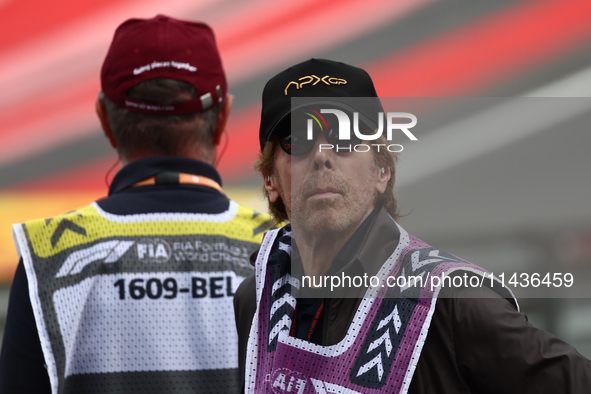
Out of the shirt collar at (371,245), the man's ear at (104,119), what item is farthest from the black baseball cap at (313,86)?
the man's ear at (104,119)

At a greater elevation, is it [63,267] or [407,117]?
[407,117]

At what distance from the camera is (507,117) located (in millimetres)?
1308

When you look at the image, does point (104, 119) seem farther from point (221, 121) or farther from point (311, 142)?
point (311, 142)

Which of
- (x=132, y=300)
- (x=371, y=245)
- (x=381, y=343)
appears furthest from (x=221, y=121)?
(x=381, y=343)

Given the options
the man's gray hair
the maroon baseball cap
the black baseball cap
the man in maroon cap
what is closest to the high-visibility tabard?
the man in maroon cap

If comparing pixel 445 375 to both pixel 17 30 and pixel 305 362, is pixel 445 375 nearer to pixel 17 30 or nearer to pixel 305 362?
pixel 305 362

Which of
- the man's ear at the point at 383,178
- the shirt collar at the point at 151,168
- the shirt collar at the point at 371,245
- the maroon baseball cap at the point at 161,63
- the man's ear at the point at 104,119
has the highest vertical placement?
the maroon baseball cap at the point at 161,63

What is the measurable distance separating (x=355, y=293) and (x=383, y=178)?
245mm

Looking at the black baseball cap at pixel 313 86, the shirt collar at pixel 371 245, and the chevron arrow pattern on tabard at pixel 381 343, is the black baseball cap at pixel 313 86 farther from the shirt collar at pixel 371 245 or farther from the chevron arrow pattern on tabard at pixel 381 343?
the chevron arrow pattern on tabard at pixel 381 343

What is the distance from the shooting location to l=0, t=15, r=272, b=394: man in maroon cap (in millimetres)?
1534

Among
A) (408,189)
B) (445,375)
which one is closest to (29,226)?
(408,189)

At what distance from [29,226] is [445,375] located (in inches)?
42.2

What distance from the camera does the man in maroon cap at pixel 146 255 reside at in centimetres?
153

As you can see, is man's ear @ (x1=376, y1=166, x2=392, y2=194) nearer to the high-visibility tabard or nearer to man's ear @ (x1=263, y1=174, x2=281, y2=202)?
man's ear @ (x1=263, y1=174, x2=281, y2=202)
